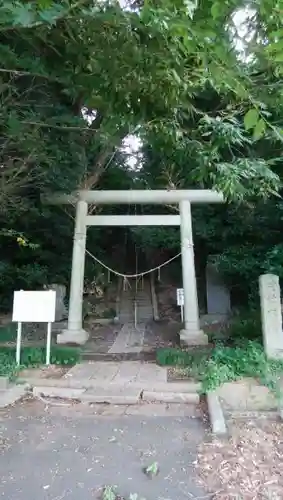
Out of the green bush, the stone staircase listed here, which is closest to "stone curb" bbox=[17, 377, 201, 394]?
the green bush

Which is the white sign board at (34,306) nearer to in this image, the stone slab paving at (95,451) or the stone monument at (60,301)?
the stone slab paving at (95,451)

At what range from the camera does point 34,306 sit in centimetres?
574

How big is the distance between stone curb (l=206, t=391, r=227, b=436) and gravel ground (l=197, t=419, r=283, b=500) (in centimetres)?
10

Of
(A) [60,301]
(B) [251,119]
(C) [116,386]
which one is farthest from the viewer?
(A) [60,301]

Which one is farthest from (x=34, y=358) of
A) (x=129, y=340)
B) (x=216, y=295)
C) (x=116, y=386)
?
(x=216, y=295)

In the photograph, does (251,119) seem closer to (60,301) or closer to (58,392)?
(58,392)

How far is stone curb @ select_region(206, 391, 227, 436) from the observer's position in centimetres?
345

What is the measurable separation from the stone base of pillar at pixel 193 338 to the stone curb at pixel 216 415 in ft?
11.4

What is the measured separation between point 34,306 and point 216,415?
10.3 ft

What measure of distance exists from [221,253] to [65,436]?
28.2 ft

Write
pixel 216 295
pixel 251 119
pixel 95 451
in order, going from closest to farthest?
pixel 251 119 < pixel 95 451 < pixel 216 295

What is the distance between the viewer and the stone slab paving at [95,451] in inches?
98.3

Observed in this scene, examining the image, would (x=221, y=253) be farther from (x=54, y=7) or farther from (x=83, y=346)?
(x=54, y=7)

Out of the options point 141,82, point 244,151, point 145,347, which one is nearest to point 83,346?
point 145,347
